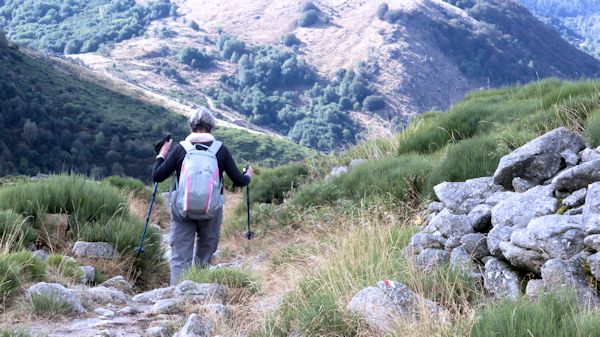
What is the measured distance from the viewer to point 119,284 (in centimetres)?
670

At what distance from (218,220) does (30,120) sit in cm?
5335

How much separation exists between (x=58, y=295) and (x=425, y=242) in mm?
2707

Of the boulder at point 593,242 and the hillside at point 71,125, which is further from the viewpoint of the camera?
the hillside at point 71,125

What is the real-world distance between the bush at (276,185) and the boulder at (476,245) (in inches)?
317

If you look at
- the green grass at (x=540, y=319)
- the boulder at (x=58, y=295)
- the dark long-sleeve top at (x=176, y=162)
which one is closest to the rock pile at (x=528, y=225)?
the green grass at (x=540, y=319)

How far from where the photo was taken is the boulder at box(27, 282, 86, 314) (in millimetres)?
5012

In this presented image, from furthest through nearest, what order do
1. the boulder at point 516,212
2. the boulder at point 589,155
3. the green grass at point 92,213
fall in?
the green grass at point 92,213
the boulder at point 589,155
the boulder at point 516,212

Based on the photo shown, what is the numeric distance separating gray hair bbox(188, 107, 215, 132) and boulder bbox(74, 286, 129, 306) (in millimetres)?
1841

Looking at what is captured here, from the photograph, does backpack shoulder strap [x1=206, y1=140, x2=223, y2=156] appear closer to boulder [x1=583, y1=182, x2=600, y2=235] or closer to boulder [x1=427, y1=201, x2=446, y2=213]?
boulder [x1=427, y1=201, x2=446, y2=213]

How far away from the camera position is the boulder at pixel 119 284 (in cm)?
659

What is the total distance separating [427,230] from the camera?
573 cm

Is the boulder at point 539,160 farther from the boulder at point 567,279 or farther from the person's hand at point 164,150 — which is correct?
the person's hand at point 164,150

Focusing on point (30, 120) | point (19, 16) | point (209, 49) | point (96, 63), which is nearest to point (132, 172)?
point (30, 120)

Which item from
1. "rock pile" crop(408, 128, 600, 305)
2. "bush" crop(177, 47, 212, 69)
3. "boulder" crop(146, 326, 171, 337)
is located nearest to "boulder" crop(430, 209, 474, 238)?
"rock pile" crop(408, 128, 600, 305)
